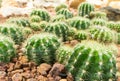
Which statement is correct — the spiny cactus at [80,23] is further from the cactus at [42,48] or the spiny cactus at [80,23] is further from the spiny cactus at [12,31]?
the cactus at [42,48]

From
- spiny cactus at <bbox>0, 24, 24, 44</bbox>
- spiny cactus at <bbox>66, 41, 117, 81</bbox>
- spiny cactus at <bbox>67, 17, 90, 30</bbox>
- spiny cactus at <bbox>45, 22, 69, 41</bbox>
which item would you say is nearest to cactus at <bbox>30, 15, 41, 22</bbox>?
spiny cactus at <bbox>67, 17, 90, 30</bbox>

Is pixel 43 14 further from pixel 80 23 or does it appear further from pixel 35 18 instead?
pixel 80 23

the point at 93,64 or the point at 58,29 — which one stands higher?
the point at 93,64

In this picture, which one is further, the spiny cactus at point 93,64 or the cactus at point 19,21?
the cactus at point 19,21

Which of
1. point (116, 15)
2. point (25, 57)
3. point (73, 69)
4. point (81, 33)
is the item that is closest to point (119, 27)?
point (81, 33)

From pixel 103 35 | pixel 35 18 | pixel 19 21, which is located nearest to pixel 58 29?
pixel 103 35

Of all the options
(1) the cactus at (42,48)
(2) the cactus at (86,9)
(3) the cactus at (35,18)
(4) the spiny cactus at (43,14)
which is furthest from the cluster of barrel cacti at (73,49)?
(2) the cactus at (86,9)
